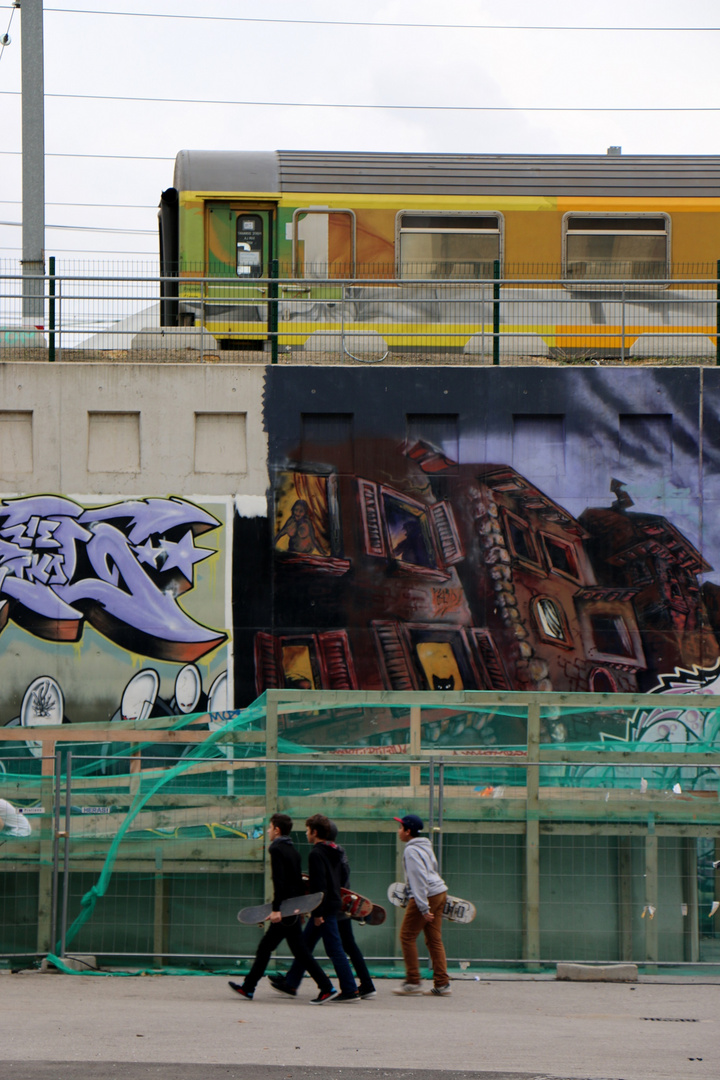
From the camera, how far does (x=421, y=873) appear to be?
870 cm

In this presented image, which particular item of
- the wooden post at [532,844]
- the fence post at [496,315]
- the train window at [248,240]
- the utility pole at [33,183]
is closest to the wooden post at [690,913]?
the wooden post at [532,844]

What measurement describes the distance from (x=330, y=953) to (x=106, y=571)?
26.0ft

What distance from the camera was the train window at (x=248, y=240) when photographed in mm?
17250

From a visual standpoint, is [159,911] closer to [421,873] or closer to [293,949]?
[293,949]

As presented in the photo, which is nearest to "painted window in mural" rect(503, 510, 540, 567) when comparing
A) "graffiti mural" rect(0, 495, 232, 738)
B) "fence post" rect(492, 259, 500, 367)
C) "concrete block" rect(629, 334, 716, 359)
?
"fence post" rect(492, 259, 500, 367)

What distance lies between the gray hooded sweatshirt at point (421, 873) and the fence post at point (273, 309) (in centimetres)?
876

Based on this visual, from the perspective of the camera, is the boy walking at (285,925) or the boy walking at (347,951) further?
the boy walking at (347,951)

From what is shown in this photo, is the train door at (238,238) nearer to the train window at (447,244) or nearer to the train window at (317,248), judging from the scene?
the train window at (317,248)

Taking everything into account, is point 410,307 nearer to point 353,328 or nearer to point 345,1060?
point 353,328

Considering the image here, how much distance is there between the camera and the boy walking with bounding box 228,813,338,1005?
328 inches

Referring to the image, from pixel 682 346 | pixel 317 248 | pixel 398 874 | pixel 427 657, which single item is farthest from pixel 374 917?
pixel 317 248

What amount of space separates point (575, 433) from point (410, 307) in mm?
3288

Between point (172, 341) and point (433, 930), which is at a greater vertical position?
point (172, 341)

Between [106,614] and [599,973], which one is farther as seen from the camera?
[106,614]
